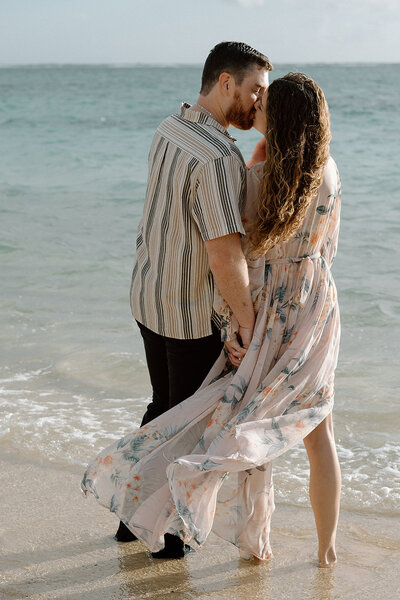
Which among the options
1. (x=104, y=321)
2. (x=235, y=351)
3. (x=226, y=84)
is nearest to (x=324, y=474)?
(x=235, y=351)

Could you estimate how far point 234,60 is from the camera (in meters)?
2.40

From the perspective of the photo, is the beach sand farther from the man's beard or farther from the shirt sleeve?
the man's beard

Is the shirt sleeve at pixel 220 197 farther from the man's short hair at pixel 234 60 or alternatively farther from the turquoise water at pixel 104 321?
the turquoise water at pixel 104 321

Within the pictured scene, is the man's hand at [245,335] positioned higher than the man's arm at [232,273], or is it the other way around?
the man's arm at [232,273]

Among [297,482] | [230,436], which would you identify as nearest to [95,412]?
[297,482]

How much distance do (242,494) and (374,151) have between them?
1465 centimetres

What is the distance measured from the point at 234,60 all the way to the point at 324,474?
1376 mm

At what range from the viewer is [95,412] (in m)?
4.17

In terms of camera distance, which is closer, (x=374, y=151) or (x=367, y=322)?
(x=367, y=322)

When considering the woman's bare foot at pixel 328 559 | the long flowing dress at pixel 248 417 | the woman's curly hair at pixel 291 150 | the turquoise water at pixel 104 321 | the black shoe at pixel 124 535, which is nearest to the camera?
the woman's curly hair at pixel 291 150

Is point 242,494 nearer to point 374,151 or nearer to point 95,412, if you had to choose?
point 95,412

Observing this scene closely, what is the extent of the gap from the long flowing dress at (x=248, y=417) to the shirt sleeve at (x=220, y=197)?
0.37ft

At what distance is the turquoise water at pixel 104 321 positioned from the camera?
12.2 ft

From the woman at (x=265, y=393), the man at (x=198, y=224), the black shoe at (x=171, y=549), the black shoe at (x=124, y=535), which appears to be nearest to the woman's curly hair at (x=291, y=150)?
the woman at (x=265, y=393)
